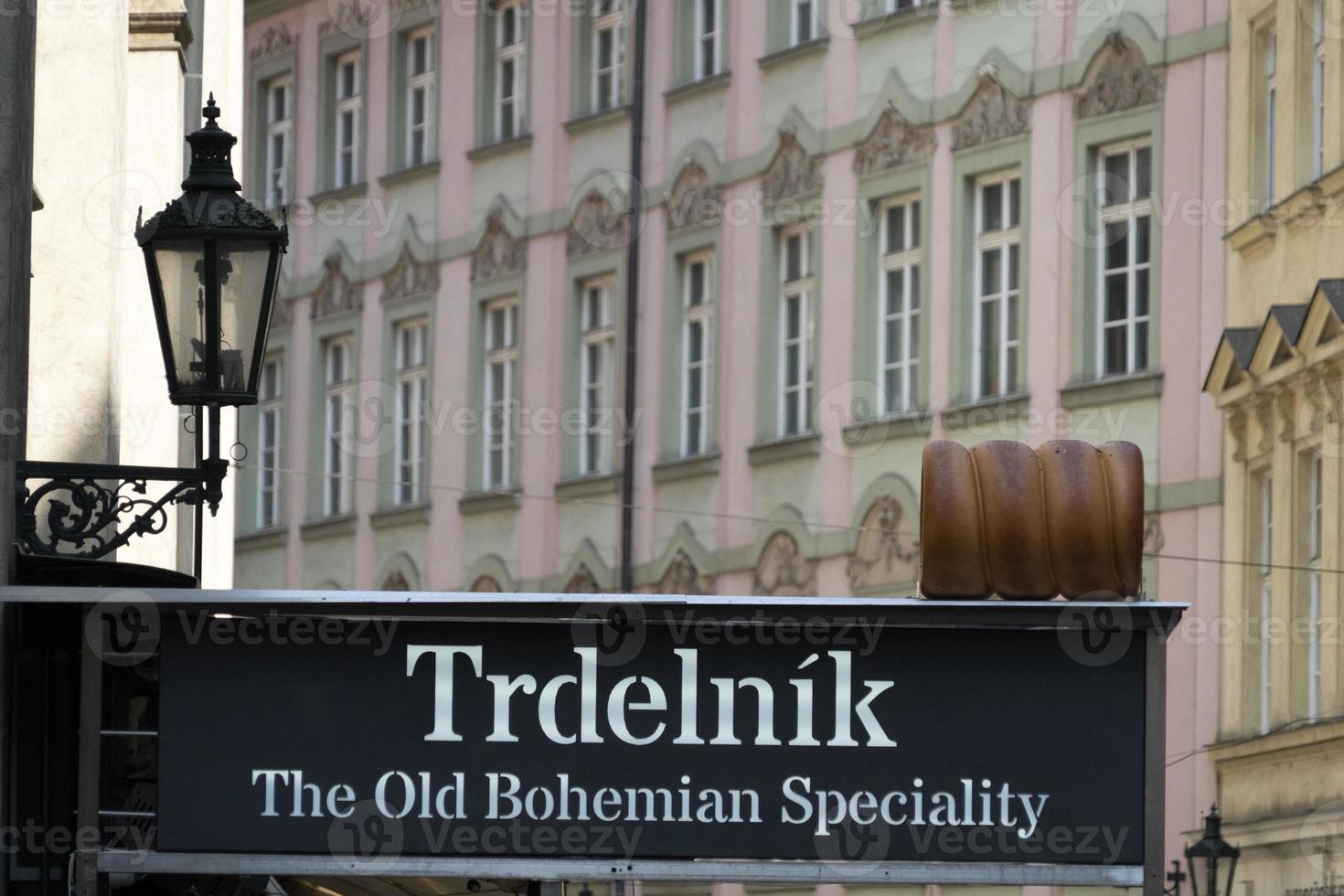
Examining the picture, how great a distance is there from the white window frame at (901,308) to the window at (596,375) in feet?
13.2

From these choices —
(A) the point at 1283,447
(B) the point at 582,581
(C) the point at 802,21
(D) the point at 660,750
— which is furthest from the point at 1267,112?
(D) the point at 660,750

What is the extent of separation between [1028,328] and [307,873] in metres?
19.4

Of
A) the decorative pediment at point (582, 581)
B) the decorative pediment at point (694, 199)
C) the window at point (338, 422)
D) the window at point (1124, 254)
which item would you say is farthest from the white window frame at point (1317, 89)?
the window at point (338, 422)

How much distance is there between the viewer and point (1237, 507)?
74.4 feet

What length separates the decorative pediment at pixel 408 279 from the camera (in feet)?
108

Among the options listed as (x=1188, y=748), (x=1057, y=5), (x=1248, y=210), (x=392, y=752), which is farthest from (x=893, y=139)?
(x=392, y=752)

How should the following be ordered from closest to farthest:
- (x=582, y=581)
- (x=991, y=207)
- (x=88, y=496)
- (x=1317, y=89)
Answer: (x=88, y=496) → (x=1317, y=89) → (x=991, y=207) → (x=582, y=581)

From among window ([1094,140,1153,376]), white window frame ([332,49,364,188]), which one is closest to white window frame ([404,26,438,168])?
white window frame ([332,49,364,188])

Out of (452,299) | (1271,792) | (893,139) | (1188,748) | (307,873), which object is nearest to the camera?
(307,873)

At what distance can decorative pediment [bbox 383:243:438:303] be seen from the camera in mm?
32906

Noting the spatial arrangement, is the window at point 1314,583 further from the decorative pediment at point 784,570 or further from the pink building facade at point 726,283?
the decorative pediment at point 784,570

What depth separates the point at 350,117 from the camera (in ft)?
115

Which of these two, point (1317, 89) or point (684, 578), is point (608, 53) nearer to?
point (684, 578)

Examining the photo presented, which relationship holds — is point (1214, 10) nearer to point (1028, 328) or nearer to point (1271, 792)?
point (1028, 328)
